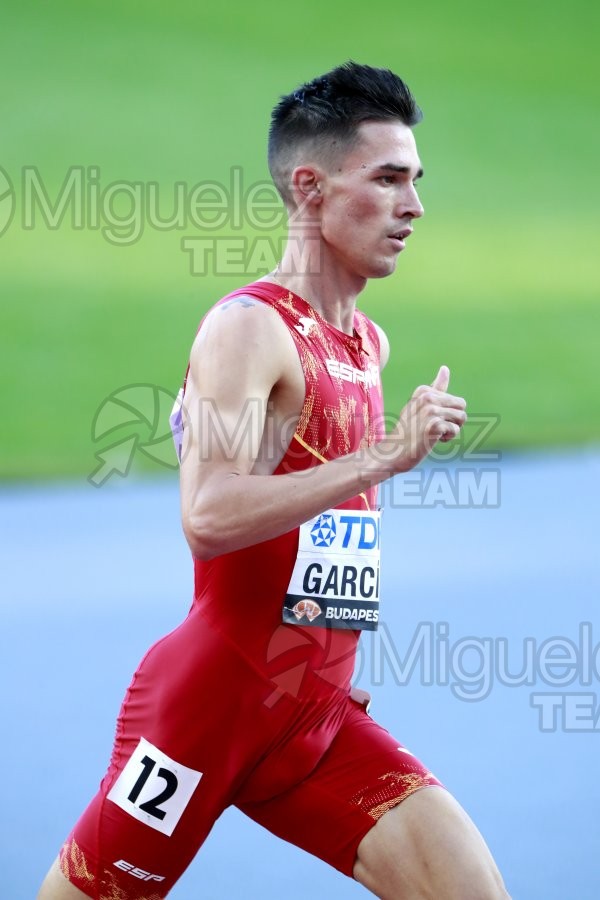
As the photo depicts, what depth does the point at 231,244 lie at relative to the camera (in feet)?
33.6

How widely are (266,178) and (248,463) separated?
28.6ft

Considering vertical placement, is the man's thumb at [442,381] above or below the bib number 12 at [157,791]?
above

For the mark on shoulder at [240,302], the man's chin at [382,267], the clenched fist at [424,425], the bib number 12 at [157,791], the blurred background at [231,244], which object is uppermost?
the blurred background at [231,244]

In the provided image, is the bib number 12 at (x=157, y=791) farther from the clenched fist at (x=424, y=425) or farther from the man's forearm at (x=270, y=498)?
the clenched fist at (x=424, y=425)

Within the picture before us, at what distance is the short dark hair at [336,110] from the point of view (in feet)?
8.35

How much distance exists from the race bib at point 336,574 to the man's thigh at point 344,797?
257mm

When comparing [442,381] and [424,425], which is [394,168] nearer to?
[442,381]

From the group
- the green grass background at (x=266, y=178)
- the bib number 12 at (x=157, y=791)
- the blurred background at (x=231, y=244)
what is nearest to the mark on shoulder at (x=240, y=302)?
the bib number 12 at (x=157, y=791)

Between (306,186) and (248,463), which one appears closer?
(248,463)

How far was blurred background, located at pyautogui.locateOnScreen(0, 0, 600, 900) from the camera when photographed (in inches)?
302

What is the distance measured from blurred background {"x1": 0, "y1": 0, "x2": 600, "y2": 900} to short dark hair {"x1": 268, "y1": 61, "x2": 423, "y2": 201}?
3881 mm

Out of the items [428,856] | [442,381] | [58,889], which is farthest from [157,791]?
[442,381]

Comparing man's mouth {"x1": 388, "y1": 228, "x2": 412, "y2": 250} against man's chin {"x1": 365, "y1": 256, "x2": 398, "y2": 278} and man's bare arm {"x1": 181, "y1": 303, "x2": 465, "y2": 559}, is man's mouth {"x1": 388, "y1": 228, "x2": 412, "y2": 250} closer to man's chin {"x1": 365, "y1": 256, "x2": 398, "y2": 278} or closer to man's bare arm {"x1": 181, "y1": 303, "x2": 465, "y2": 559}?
man's chin {"x1": 365, "y1": 256, "x2": 398, "y2": 278}

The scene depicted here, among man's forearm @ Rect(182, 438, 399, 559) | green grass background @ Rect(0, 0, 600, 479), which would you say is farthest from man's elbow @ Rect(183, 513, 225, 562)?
green grass background @ Rect(0, 0, 600, 479)
